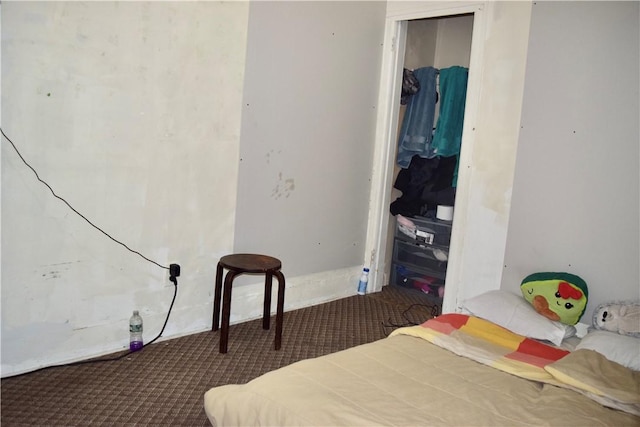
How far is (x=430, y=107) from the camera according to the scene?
4.17 metres

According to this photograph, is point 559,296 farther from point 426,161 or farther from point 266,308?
point 426,161

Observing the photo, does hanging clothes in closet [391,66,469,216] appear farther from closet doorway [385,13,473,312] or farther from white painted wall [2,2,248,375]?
white painted wall [2,2,248,375]

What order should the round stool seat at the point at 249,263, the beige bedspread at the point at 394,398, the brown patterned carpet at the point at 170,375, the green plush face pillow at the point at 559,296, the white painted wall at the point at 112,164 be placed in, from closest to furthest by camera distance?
the beige bedspread at the point at 394,398 → the brown patterned carpet at the point at 170,375 → the white painted wall at the point at 112,164 → the green plush face pillow at the point at 559,296 → the round stool seat at the point at 249,263

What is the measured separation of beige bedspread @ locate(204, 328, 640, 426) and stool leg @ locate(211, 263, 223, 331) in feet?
3.75

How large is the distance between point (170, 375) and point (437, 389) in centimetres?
132

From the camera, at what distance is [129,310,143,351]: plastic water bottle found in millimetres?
2752

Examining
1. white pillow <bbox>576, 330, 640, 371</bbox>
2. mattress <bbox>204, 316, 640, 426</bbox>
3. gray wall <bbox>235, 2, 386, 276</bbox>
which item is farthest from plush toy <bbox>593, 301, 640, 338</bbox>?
gray wall <bbox>235, 2, 386, 276</bbox>

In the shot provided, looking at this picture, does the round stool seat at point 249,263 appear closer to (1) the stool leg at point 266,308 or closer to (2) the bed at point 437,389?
(1) the stool leg at point 266,308

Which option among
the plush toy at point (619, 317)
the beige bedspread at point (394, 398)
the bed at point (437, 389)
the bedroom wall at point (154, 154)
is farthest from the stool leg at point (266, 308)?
the plush toy at point (619, 317)

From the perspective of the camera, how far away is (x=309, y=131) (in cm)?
354

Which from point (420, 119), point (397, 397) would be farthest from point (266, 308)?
point (420, 119)

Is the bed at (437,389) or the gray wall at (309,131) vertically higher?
the gray wall at (309,131)

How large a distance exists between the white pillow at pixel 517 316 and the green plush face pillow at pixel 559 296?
0.14ft

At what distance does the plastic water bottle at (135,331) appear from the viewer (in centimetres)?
275
